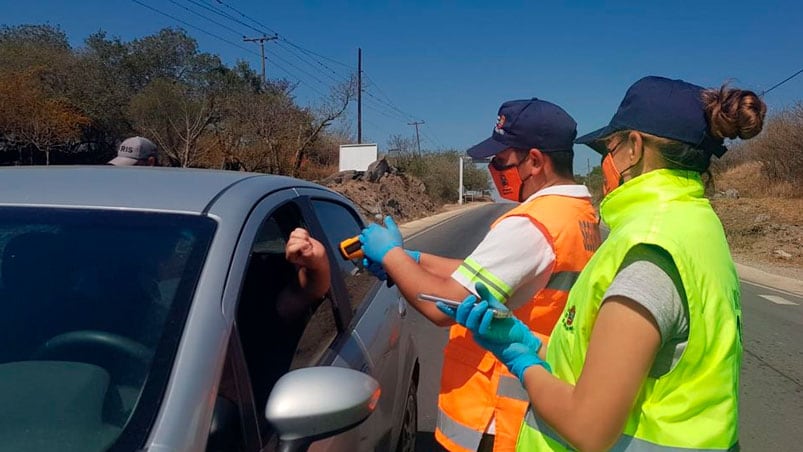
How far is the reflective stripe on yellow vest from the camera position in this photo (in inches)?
54.8

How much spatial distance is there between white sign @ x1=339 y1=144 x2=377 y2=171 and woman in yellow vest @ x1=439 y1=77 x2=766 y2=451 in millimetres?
35302

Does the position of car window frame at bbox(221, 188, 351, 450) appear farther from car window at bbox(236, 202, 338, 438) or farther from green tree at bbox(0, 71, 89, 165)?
green tree at bbox(0, 71, 89, 165)

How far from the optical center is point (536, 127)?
2293 millimetres

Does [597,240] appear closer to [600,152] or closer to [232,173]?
[600,152]

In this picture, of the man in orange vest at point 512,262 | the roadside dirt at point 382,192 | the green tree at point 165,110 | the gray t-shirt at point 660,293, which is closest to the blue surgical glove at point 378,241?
the man in orange vest at point 512,262

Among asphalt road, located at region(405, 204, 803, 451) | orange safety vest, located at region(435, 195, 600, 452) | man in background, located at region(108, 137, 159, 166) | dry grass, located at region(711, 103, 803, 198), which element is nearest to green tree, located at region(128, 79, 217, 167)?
asphalt road, located at region(405, 204, 803, 451)

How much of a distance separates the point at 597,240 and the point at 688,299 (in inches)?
35.3

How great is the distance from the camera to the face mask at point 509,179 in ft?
7.86

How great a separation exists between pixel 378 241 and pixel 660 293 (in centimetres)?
105

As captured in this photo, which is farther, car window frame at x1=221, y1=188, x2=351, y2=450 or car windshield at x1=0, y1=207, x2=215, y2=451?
car window frame at x1=221, y1=188, x2=351, y2=450

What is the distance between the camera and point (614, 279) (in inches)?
55.2

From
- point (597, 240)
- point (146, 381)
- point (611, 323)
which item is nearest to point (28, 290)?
point (146, 381)

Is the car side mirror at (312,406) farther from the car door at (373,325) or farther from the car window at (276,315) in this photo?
the car door at (373,325)

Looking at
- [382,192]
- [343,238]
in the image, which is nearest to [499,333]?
[343,238]
